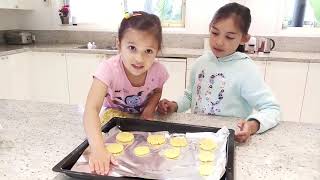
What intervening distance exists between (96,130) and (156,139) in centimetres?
16

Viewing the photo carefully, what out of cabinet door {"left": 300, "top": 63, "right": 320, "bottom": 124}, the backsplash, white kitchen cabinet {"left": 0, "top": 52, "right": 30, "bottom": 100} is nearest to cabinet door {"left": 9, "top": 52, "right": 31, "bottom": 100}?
white kitchen cabinet {"left": 0, "top": 52, "right": 30, "bottom": 100}

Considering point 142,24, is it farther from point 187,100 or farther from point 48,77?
point 48,77

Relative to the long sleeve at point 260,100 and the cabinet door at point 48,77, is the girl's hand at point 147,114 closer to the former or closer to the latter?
the long sleeve at point 260,100

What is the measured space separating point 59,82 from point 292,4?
2509 mm

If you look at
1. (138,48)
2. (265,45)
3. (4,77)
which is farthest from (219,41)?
(4,77)

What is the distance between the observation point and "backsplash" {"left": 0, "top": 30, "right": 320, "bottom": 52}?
2689 millimetres

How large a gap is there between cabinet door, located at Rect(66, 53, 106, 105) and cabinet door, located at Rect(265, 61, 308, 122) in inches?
61.1

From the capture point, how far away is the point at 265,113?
88 cm

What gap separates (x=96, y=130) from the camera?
69 centimetres

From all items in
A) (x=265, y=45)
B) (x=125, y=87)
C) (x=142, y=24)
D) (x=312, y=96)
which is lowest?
(x=312, y=96)

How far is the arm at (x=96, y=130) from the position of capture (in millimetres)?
588

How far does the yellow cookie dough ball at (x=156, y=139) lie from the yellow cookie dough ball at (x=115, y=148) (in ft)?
0.27

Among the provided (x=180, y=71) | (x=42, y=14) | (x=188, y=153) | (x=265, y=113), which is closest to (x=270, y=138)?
(x=265, y=113)

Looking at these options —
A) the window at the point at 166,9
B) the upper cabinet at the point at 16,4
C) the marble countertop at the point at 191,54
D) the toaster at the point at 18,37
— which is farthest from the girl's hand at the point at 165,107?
the toaster at the point at 18,37
